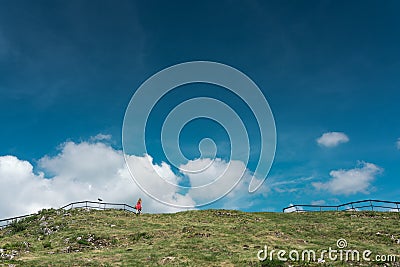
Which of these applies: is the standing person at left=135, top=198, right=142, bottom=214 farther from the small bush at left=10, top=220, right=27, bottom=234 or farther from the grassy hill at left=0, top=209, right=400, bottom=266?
the small bush at left=10, top=220, right=27, bottom=234

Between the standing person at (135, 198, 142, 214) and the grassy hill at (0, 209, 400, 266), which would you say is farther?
the standing person at (135, 198, 142, 214)

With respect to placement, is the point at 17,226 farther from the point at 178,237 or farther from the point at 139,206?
the point at 178,237

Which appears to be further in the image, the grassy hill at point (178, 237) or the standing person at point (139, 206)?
the standing person at point (139, 206)

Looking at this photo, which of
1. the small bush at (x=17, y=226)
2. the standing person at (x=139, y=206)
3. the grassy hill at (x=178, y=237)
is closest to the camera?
the grassy hill at (x=178, y=237)

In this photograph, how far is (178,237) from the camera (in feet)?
107

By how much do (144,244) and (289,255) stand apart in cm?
1333

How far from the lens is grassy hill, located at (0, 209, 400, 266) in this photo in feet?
81.3

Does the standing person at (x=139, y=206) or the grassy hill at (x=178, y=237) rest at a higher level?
the standing person at (x=139, y=206)

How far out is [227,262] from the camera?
2369 cm

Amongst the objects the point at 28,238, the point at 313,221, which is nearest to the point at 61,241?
the point at 28,238

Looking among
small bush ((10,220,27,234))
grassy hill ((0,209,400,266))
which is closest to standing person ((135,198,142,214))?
grassy hill ((0,209,400,266))

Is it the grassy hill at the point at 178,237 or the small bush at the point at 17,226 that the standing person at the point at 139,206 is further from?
the small bush at the point at 17,226

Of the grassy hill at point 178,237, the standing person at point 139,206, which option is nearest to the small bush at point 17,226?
the grassy hill at point 178,237

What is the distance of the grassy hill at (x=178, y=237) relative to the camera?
24.8 meters
